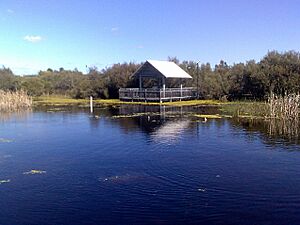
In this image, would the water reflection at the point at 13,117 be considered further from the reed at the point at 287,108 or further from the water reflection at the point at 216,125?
the reed at the point at 287,108

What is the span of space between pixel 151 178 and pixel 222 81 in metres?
36.6

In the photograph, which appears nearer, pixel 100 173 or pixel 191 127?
pixel 100 173

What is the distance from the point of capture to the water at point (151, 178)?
336 inches

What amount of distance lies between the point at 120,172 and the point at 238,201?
14.2ft

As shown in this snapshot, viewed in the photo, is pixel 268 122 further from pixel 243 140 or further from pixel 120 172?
pixel 120 172

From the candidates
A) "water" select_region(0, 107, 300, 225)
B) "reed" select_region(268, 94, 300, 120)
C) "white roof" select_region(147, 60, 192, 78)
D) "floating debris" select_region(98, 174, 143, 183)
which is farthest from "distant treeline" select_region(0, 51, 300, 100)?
"floating debris" select_region(98, 174, 143, 183)

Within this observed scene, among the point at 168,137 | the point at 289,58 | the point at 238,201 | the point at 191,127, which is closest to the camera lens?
the point at 238,201

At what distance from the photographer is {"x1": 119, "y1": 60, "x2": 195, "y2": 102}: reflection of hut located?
149ft

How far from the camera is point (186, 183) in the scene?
35.5ft

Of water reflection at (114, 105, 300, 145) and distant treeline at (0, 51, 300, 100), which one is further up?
distant treeline at (0, 51, 300, 100)

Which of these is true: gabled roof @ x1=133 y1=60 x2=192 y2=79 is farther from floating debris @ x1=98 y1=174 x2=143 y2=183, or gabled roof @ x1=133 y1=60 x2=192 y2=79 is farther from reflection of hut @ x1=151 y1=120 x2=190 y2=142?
floating debris @ x1=98 y1=174 x2=143 y2=183

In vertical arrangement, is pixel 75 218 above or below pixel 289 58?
below

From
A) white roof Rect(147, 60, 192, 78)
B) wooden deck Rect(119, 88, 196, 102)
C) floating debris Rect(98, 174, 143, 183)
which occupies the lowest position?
floating debris Rect(98, 174, 143, 183)

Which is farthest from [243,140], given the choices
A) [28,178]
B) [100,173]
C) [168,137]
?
[28,178]
